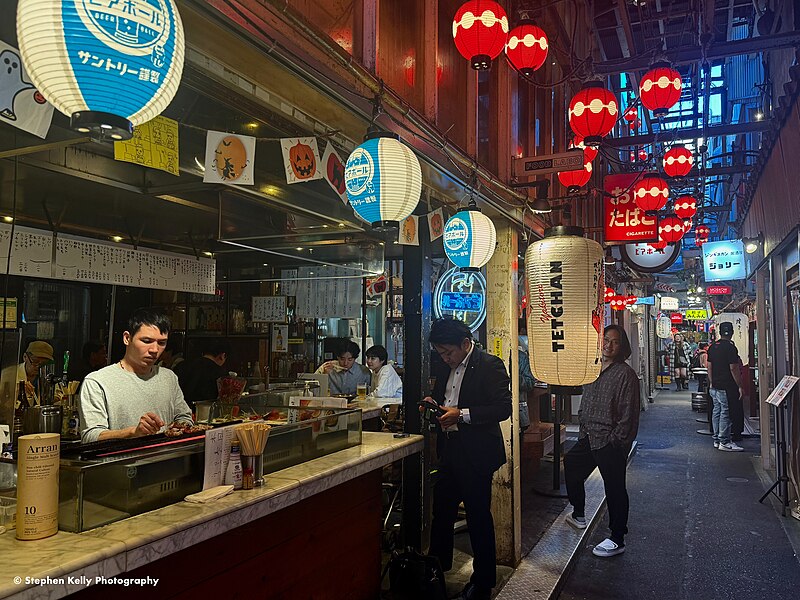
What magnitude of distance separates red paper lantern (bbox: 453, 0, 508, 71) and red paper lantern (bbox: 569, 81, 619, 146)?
8.03 feet

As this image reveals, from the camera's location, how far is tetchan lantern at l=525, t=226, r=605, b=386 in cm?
607

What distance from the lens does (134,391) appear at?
14.6 ft

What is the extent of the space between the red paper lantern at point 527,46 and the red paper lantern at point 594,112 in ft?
3.63

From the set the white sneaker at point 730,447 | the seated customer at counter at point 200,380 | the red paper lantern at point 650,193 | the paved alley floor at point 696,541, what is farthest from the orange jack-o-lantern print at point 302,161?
the white sneaker at point 730,447

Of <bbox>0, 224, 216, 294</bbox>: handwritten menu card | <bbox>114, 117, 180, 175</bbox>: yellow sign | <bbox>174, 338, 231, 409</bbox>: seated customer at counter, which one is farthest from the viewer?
<bbox>174, 338, 231, 409</bbox>: seated customer at counter

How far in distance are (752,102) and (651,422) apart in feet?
31.5

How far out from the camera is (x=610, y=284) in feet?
60.0

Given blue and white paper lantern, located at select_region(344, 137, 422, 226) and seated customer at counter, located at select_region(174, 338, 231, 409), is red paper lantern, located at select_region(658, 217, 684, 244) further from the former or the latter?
blue and white paper lantern, located at select_region(344, 137, 422, 226)

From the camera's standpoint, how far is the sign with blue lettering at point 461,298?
955 centimetres

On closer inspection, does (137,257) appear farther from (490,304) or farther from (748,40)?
(748,40)

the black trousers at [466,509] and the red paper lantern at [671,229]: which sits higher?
the red paper lantern at [671,229]

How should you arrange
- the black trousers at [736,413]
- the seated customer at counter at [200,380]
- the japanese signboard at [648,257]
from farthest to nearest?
the japanese signboard at [648,257]
the black trousers at [736,413]
the seated customer at counter at [200,380]

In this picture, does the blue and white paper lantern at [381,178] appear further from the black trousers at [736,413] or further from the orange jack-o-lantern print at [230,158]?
the black trousers at [736,413]

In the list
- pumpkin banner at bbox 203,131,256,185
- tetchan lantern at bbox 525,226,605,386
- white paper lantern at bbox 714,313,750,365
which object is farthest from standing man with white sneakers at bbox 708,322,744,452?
pumpkin banner at bbox 203,131,256,185
